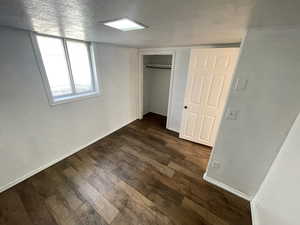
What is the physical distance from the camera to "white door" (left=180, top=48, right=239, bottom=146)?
2.30 metres

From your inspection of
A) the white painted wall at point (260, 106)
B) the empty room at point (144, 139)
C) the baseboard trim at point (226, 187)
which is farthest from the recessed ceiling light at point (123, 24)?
the baseboard trim at point (226, 187)

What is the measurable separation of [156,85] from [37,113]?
10.8ft

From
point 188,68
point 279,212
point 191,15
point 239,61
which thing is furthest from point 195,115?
point 191,15

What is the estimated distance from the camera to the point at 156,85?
436 cm

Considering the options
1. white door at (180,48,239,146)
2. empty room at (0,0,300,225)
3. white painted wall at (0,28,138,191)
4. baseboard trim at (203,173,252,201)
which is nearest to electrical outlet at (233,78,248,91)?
empty room at (0,0,300,225)

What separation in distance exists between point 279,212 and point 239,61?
1597mm

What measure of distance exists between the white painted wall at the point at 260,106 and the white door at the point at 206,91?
0.81 m

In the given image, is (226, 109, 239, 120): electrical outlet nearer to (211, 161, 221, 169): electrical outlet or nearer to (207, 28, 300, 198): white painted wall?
(207, 28, 300, 198): white painted wall

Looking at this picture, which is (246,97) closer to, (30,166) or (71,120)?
(71,120)

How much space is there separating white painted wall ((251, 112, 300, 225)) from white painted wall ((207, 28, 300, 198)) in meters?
0.11

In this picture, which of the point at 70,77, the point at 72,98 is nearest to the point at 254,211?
the point at 72,98

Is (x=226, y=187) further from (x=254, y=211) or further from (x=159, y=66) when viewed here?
(x=159, y=66)

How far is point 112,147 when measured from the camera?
2812 mm

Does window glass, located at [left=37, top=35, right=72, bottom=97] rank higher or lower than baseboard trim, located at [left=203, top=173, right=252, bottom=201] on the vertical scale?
higher
